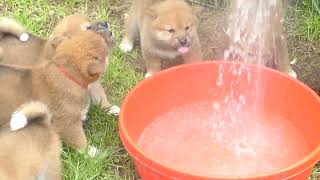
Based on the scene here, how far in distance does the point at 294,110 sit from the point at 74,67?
39.8 inches

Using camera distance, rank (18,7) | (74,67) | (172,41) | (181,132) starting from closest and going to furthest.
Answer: (74,67), (181,132), (172,41), (18,7)

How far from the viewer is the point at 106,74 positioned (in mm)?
3738

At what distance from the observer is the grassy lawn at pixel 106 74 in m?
3.17

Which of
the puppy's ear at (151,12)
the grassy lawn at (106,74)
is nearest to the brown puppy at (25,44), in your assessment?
the grassy lawn at (106,74)

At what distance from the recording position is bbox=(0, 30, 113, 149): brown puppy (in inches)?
120

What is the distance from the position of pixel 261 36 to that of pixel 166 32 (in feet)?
1.61

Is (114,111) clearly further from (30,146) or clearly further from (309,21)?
(309,21)

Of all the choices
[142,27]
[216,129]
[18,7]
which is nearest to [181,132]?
[216,129]

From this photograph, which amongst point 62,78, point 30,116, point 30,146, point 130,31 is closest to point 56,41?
point 62,78

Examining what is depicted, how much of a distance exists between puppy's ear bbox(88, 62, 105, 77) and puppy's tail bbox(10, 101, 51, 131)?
0.88ft

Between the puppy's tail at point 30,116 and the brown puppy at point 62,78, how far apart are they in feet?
0.62

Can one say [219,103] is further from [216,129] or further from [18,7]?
[18,7]

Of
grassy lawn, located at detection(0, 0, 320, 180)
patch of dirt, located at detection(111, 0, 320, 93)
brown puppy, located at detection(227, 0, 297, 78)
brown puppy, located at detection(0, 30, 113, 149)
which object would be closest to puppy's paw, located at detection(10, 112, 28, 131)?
brown puppy, located at detection(0, 30, 113, 149)

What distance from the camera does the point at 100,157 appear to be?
3186 mm
